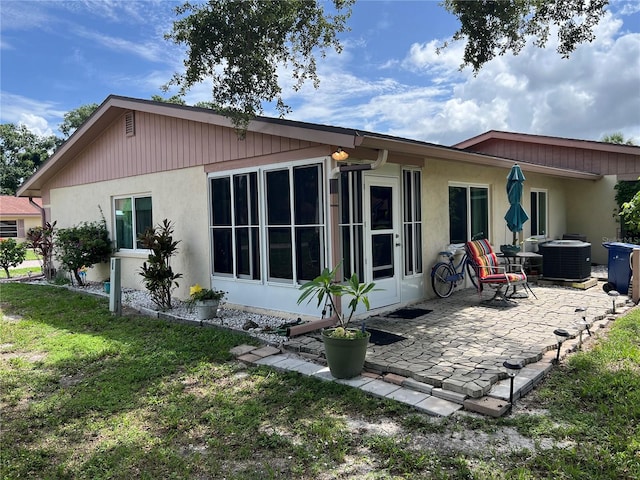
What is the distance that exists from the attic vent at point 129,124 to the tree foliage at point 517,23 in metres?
6.35

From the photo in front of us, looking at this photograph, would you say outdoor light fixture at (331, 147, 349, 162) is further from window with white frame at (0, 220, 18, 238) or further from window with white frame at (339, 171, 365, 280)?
window with white frame at (0, 220, 18, 238)

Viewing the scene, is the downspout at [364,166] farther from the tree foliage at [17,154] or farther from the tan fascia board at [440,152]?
the tree foliage at [17,154]

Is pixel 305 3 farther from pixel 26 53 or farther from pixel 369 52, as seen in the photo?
pixel 26 53

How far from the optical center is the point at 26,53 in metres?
8.46

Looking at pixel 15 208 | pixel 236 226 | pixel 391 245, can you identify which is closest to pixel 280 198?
pixel 236 226

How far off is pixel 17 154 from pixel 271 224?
1440 inches

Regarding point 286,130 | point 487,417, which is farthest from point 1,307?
point 487,417

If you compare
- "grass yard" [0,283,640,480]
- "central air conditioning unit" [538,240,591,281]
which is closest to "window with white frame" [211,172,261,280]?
"grass yard" [0,283,640,480]

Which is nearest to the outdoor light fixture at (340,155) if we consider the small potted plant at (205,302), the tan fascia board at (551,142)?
the small potted plant at (205,302)

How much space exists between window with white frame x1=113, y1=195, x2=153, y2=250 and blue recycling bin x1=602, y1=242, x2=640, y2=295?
28.3 feet

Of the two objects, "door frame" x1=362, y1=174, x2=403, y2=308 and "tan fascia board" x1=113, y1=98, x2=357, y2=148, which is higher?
"tan fascia board" x1=113, y1=98, x2=357, y2=148

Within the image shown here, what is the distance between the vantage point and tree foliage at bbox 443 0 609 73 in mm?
6148

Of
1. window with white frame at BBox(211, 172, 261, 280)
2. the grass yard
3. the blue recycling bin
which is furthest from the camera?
the blue recycling bin

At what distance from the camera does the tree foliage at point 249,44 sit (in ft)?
18.5
